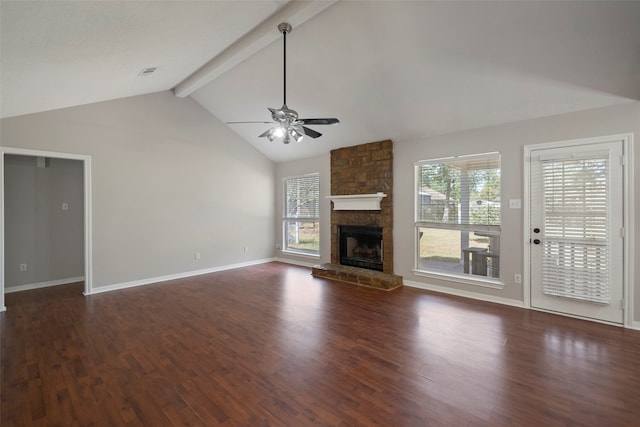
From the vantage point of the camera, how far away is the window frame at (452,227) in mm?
3998

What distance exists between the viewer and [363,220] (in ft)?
17.7

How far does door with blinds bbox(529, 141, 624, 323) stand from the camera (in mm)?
3188

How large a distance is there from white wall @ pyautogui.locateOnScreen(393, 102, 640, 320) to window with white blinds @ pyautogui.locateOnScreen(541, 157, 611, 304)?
0.25m

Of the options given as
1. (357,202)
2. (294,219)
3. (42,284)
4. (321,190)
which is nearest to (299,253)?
(294,219)

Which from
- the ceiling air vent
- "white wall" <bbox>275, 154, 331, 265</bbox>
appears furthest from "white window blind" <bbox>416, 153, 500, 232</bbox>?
the ceiling air vent

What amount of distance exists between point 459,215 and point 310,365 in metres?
3.25

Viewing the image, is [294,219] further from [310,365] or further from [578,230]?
[578,230]

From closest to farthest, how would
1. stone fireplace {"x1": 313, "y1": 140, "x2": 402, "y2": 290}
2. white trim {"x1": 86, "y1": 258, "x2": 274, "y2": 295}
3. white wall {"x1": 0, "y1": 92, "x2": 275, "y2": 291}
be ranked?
white wall {"x1": 0, "y1": 92, "x2": 275, "y2": 291} → white trim {"x1": 86, "y1": 258, "x2": 274, "y2": 295} → stone fireplace {"x1": 313, "y1": 140, "x2": 402, "y2": 290}

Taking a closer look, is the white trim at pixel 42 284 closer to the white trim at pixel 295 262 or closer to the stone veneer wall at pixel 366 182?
the white trim at pixel 295 262

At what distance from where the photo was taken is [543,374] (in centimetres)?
224

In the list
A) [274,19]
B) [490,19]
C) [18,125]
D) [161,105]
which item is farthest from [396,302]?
[18,125]

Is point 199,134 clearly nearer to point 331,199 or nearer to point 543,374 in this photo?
point 331,199

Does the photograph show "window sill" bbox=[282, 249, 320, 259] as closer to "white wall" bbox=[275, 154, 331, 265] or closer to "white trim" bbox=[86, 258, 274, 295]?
"white wall" bbox=[275, 154, 331, 265]

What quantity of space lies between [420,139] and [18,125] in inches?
228
